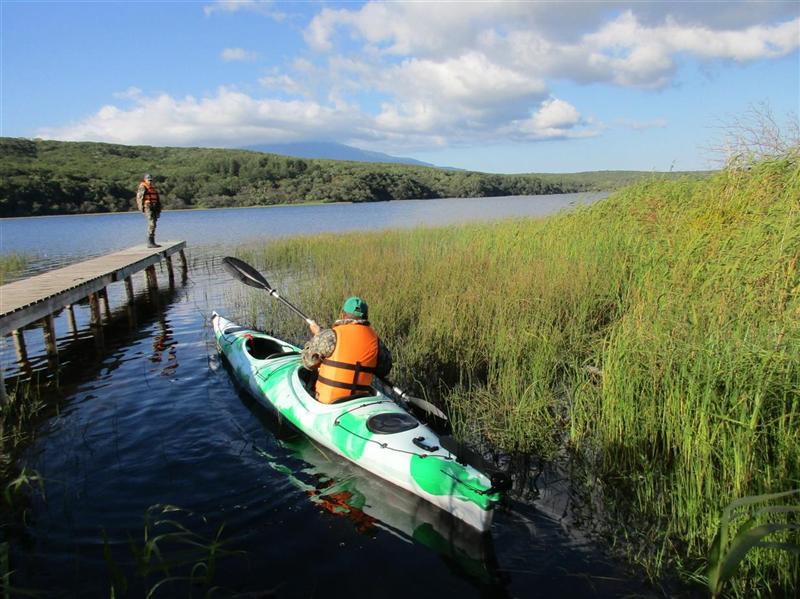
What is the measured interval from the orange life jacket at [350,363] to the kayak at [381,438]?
13 cm

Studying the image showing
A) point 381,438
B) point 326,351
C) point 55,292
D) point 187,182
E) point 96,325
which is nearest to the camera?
point 381,438

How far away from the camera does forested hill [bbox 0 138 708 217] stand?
177 feet

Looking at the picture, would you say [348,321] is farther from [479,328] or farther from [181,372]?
[181,372]

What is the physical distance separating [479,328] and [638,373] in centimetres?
242

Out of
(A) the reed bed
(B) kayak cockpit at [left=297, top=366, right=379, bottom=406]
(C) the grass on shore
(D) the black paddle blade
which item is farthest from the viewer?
(C) the grass on shore

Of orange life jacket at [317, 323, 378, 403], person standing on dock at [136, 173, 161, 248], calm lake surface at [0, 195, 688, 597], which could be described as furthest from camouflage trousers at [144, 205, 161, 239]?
orange life jacket at [317, 323, 378, 403]

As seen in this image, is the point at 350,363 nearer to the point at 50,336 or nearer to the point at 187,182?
the point at 50,336

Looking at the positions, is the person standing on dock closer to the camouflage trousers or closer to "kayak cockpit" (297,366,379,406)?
the camouflage trousers

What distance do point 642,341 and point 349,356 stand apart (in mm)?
2647

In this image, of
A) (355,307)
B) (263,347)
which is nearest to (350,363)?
(355,307)

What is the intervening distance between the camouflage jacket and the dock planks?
4086 mm

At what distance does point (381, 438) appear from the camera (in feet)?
14.6

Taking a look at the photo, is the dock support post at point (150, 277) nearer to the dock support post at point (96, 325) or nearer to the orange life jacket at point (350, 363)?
the dock support post at point (96, 325)

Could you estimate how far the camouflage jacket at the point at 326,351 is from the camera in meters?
5.08
